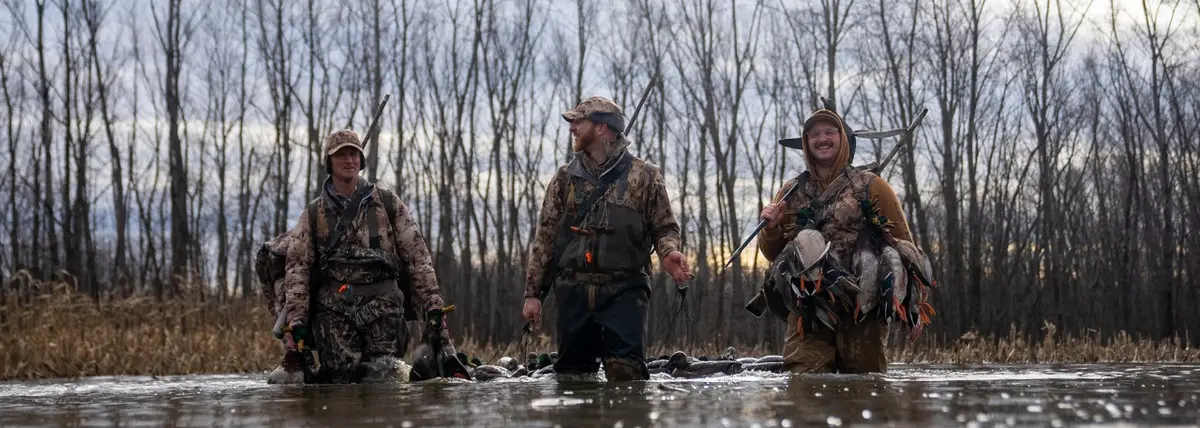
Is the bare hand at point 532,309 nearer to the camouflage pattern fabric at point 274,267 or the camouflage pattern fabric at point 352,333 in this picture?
the camouflage pattern fabric at point 352,333

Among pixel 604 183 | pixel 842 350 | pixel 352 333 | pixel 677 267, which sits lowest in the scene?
pixel 842 350

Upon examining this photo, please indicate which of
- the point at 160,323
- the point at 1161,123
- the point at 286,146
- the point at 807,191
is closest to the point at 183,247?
the point at 286,146

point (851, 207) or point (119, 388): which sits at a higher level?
point (851, 207)

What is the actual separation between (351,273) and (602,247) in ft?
5.29

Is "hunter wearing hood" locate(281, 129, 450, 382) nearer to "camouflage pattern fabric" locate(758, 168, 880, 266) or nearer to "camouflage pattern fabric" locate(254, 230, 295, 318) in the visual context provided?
"camouflage pattern fabric" locate(254, 230, 295, 318)

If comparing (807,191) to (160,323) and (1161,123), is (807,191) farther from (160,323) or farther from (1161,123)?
(1161,123)

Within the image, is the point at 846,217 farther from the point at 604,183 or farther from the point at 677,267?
the point at 604,183

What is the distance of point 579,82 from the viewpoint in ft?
102

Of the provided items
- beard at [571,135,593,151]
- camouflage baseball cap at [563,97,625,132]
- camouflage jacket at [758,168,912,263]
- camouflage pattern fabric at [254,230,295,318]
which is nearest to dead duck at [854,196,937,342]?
camouflage jacket at [758,168,912,263]

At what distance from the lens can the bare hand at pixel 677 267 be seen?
7290mm

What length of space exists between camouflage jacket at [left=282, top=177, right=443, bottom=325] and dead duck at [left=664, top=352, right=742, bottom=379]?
1.92 metres

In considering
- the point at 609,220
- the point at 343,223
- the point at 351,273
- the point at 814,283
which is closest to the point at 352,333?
the point at 351,273

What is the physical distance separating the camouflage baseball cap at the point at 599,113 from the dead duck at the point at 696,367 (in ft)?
6.88

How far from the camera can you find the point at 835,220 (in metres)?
7.69
